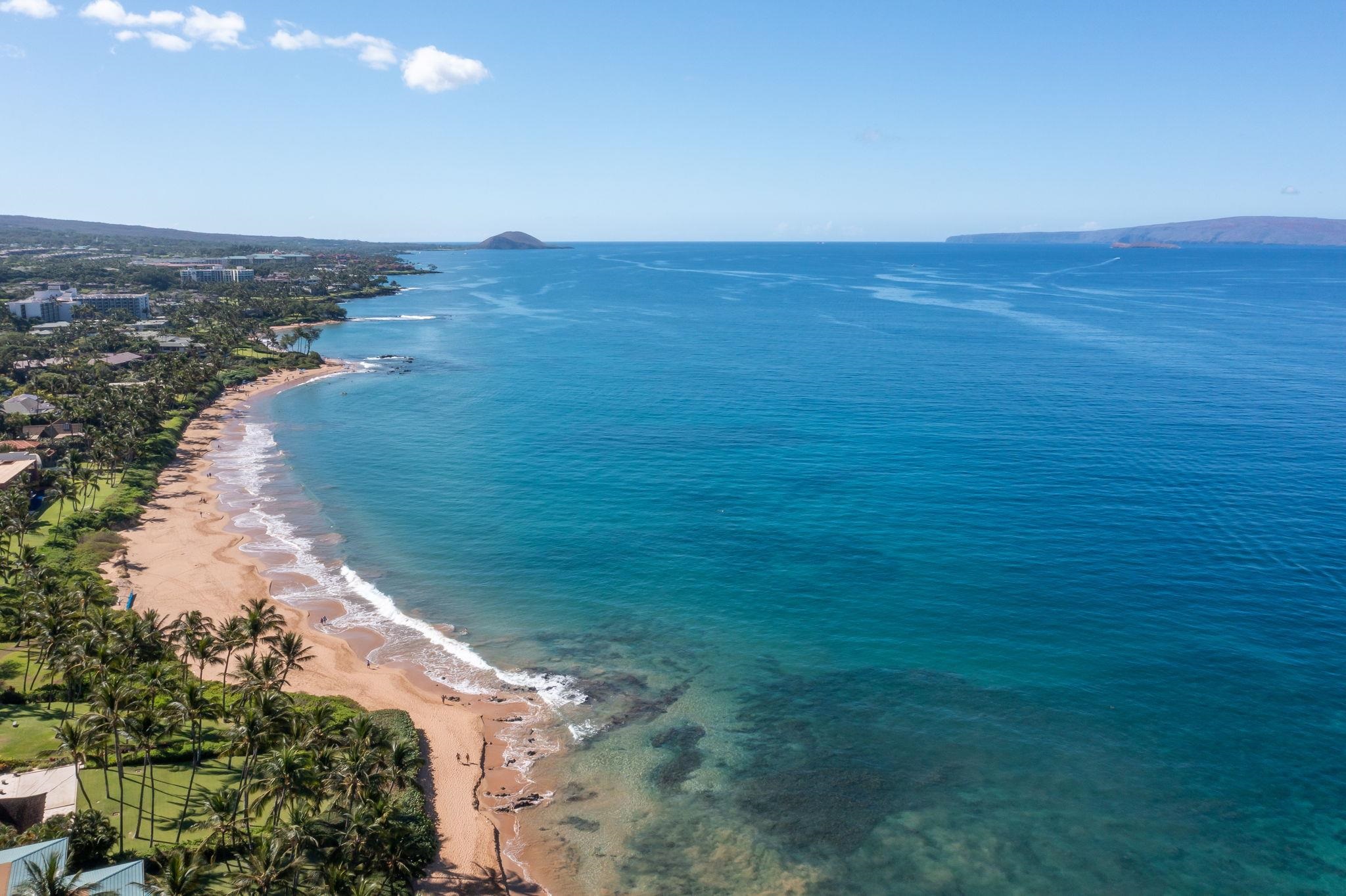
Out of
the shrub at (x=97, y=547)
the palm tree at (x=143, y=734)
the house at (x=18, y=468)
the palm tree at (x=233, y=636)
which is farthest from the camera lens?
the house at (x=18, y=468)

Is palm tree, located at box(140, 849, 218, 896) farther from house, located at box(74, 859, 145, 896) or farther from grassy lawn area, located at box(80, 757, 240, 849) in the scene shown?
grassy lawn area, located at box(80, 757, 240, 849)

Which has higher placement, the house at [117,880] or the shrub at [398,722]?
the house at [117,880]

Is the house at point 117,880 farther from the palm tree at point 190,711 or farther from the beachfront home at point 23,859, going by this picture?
the palm tree at point 190,711

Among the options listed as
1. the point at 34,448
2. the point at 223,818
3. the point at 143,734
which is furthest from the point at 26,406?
the point at 223,818

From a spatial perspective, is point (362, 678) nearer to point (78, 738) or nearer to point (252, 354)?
point (78, 738)

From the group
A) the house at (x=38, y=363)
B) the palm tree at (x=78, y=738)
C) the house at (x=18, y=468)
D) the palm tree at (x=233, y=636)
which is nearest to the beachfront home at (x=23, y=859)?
the palm tree at (x=78, y=738)

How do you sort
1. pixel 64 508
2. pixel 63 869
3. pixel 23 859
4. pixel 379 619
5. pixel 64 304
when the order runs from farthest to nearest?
pixel 64 304 < pixel 64 508 < pixel 379 619 < pixel 63 869 < pixel 23 859

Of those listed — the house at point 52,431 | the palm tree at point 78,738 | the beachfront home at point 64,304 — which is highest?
the beachfront home at point 64,304

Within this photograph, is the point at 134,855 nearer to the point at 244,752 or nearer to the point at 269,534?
the point at 244,752
